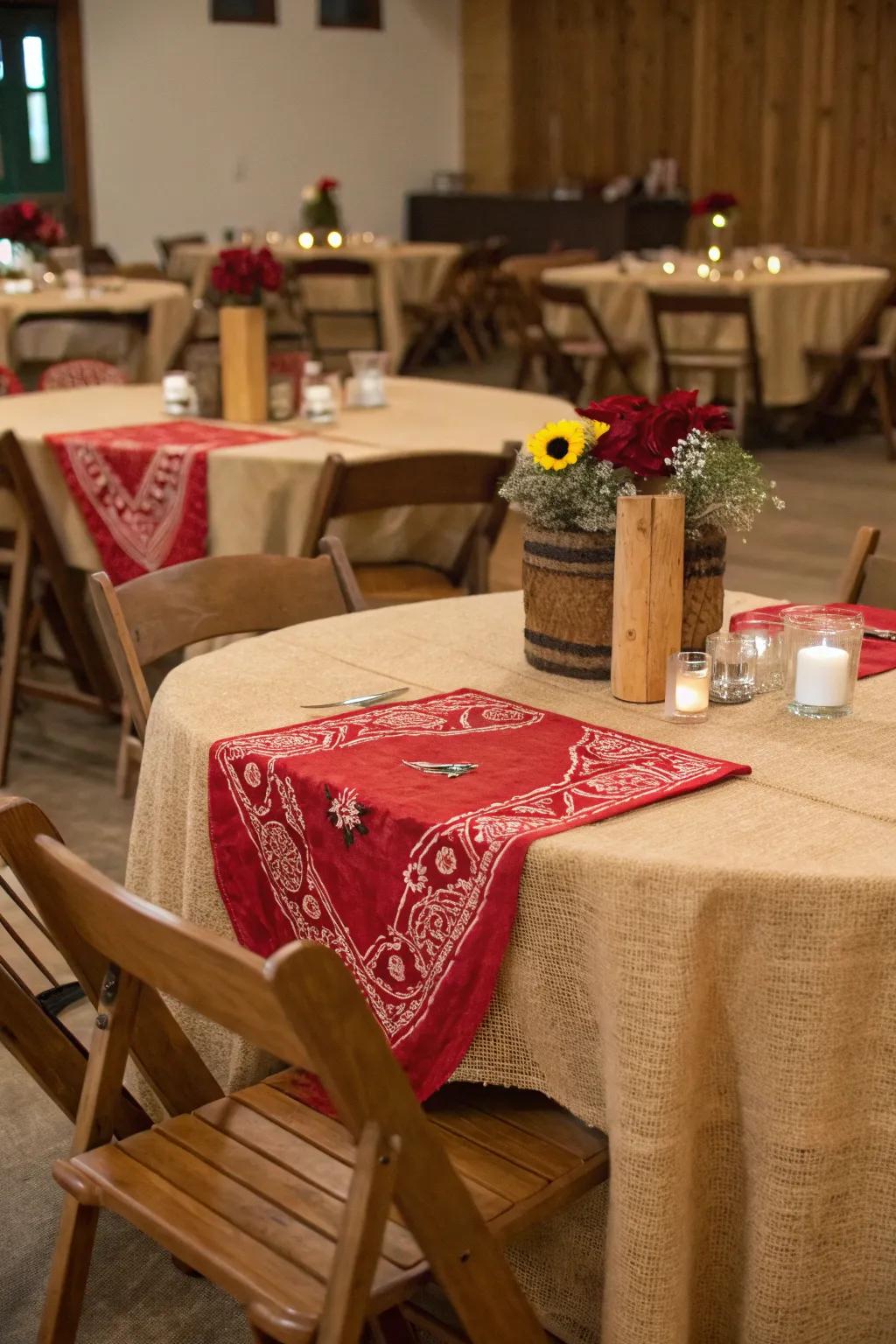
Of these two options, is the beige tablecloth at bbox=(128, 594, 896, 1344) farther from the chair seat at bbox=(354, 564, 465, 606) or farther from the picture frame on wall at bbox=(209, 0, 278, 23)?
the picture frame on wall at bbox=(209, 0, 278, 23)

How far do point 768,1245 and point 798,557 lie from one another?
15.1 ft

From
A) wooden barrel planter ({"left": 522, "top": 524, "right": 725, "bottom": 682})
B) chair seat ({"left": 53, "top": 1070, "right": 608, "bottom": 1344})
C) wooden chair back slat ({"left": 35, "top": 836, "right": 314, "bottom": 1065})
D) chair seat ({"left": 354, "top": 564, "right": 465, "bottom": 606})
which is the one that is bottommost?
chair seat ({"left": 53, "top": 1070, "right": 608, "bottom": 1344})

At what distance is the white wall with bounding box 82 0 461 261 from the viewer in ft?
37.6

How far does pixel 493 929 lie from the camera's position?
1.60 m

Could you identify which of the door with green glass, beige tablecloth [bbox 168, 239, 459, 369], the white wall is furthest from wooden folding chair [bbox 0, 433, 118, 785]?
the white wall

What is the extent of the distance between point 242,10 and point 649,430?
36.3ft

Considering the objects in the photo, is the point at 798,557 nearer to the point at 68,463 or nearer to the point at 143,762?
the point at 68,463

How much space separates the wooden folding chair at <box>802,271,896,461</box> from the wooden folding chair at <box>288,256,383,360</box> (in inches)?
95.9

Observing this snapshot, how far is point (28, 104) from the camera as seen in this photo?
36.5 ft

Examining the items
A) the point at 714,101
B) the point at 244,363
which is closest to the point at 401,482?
the point at 244,363

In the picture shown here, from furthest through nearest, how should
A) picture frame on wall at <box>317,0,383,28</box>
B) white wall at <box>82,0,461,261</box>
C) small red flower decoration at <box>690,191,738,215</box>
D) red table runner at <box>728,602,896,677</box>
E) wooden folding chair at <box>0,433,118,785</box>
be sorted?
picture frame on wall at <box>317,0,383,28</box>, white wall at <box>82,0,461,261</box>, small red flower decoration at <box>690,191,738,215</box>, wooden folding chair at <box>0,433,118,785</box>, red table runner at <box>728,602,896,677</box>

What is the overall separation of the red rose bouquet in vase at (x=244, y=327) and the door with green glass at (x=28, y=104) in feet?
25.8

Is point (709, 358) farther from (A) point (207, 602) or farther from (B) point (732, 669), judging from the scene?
(B) point (732, 669)

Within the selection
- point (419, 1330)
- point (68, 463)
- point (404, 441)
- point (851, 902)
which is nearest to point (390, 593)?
point (404, 441)
